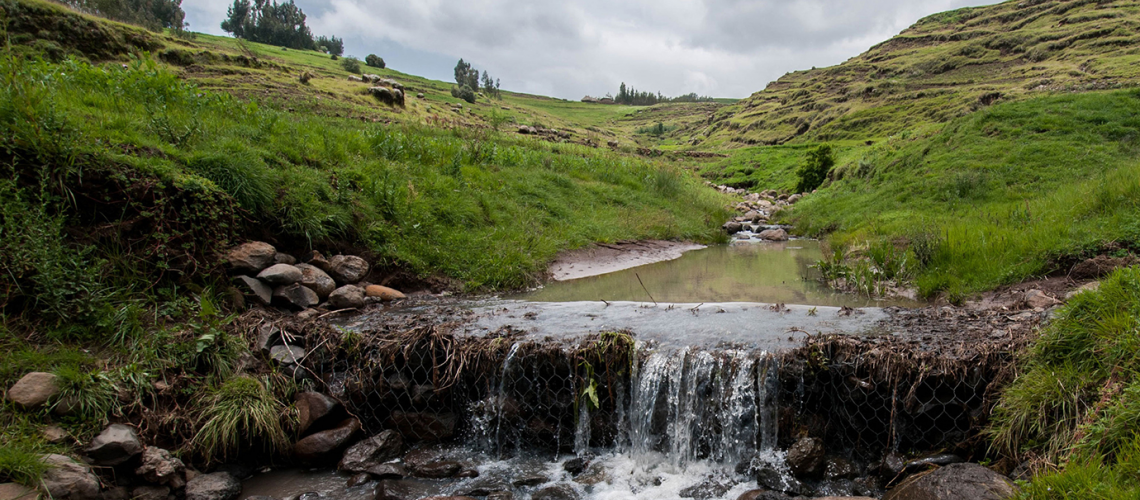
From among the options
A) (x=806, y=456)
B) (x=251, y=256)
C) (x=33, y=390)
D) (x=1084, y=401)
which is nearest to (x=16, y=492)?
(x=33, y=390)

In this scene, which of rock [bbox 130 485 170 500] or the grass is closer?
the grass

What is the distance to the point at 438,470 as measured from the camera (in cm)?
470

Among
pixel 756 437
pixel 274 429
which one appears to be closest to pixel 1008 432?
pixel 756 437

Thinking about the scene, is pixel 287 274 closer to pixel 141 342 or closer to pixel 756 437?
pixel 141 342

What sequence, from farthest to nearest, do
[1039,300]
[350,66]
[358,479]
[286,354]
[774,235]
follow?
[350,66] → [774,235] → [1039,300] → [286,354] → [358,479]

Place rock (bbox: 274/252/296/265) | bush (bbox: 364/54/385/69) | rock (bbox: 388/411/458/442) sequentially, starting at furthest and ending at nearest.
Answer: bush (bbox: 364/54/385/69) < rock (bbox: 274/252/296/265) < rock (bbox: 388/411/458/442)

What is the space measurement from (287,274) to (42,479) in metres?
3.60

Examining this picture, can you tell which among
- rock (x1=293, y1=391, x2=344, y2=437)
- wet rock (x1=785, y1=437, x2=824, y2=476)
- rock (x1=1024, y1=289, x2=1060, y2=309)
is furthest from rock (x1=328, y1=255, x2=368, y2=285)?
rock (x1=1024, y1=289, x2=1060, y2=309)

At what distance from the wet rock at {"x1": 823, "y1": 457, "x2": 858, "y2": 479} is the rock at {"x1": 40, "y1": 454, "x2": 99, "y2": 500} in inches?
227

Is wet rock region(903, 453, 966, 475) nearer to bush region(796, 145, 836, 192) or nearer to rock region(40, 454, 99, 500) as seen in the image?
rock region(40, 454, 99, 500)

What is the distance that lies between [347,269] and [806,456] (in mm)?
6735

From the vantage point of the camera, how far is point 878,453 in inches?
175

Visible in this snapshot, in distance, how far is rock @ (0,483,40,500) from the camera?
3342 millimetres

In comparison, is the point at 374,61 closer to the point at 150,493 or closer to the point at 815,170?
the point at 815,170
